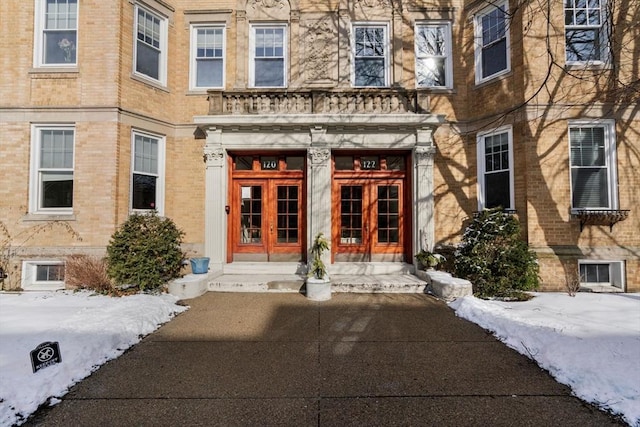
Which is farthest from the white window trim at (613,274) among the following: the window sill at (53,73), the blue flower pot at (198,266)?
the window sill at (53,73)

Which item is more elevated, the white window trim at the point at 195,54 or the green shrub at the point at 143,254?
the white window trim at the point at 195,54

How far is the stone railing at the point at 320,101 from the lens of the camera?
345 inches

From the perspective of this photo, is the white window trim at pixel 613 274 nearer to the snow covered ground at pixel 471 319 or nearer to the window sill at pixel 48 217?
the snow covered ground at pixel 471 319

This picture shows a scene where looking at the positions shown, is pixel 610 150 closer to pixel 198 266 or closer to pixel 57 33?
pixel 198 266

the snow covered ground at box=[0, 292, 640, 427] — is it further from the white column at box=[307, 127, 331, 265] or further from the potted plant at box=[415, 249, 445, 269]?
the white column at box=[307, 127, 331, 265]

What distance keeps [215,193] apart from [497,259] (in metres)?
7.40

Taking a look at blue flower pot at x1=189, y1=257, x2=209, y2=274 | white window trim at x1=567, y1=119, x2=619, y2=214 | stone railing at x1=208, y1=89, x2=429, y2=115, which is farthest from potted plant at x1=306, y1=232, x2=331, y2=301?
white window trim at x1=567, y1=119, x2=619, y2=214

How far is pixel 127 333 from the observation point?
478cm

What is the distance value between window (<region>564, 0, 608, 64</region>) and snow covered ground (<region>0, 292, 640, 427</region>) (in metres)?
6.11

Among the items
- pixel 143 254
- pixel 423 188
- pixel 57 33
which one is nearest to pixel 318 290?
pixel 143 254

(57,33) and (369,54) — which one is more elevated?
(369,54)

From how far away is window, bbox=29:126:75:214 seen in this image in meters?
8.21

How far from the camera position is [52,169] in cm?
823

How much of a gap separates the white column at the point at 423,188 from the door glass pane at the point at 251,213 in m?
4.58
